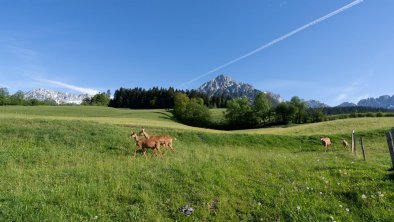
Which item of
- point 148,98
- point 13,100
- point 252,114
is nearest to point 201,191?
point 252,114

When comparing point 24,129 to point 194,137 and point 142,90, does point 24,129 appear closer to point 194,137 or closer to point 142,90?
point 194,137

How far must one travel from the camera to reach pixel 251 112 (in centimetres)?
11862

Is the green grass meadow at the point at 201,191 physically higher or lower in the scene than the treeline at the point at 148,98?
lower

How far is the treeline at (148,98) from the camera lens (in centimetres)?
17650

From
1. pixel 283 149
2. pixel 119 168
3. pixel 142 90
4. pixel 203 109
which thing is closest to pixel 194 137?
pixel 283 149

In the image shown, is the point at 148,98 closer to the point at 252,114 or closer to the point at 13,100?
the point at 13,100

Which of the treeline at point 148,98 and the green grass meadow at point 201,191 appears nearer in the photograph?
the green grass meadow at point 201,191

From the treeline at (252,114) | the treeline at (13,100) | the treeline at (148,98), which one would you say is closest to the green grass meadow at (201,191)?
the treeline at (252,114)

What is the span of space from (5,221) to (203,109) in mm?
111150

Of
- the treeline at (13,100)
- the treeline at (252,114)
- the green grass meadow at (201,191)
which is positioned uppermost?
the treeline at (13,100)

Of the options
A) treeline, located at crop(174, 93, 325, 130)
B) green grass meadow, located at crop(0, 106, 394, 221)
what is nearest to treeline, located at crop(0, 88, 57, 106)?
treeline, located at crop(174, 93, 325, 130)

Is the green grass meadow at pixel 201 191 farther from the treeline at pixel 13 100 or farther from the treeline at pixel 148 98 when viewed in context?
the treeline at pixel 13 100

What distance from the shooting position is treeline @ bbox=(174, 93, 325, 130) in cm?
11788

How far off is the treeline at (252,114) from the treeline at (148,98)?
47047mm
